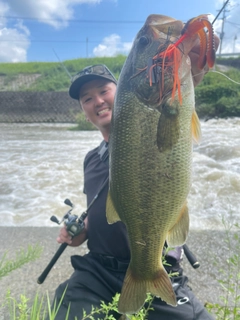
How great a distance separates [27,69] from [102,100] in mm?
47493

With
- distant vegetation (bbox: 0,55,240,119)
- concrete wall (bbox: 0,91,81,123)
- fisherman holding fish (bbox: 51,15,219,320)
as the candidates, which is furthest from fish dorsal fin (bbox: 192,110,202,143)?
concrete wall (bbox: 0,91,81,123)

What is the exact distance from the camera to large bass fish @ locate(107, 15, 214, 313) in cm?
151

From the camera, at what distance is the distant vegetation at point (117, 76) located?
2255 cm

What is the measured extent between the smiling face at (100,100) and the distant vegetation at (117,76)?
859 centimetres

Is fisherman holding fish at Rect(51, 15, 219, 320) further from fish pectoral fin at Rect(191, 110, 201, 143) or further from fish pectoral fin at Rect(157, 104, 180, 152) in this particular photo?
fish pectoral fin at Rect(191, 110, 201, 143)

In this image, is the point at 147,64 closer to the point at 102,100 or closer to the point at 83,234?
the point at 102,100

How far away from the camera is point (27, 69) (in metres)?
46.4

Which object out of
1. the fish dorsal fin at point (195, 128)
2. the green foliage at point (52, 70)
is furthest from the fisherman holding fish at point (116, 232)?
the green foliage at point (52, 70)

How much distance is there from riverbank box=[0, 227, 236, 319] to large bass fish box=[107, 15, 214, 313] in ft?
4.04

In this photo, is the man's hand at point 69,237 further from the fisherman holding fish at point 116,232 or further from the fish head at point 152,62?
the fish head at point 152,62

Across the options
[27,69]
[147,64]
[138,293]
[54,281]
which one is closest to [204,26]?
[147,64]

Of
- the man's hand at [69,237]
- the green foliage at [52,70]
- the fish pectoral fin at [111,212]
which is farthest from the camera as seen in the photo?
the green foliage at [52,70]

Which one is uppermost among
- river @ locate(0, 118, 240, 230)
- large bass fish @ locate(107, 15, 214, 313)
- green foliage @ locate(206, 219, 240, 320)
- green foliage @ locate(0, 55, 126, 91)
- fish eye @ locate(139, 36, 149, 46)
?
green foliage @ locate(0, 55, 126, 91)

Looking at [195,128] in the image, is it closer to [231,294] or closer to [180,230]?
[180,230]
